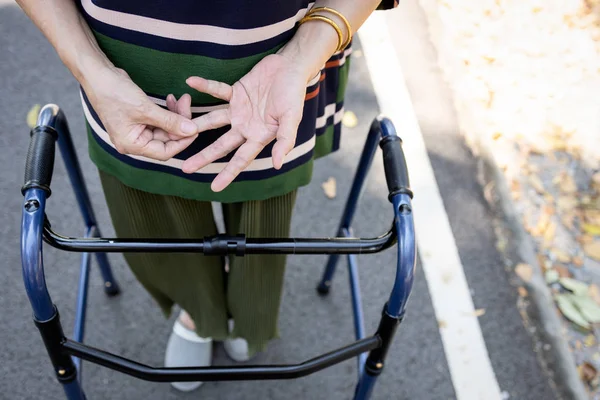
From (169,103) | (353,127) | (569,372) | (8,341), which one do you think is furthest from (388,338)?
(353,127)

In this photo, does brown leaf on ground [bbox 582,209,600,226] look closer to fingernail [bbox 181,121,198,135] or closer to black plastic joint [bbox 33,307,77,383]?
fingernail [bbox 181,121,198,135]

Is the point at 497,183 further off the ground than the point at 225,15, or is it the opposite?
the point at 225,15

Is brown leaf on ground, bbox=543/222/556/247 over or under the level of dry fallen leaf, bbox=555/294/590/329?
over

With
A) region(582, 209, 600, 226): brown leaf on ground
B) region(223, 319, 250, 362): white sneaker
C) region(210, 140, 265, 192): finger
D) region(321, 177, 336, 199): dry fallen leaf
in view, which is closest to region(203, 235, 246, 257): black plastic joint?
region(210, 140, 265, 192): finger

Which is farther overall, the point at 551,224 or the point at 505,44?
the point at 505,44

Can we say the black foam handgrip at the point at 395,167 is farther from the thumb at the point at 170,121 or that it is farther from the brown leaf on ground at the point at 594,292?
the brown leaf on ground at the point at 594,292

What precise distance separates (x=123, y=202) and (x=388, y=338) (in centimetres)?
73

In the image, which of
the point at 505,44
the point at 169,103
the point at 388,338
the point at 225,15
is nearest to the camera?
the point at 225,15

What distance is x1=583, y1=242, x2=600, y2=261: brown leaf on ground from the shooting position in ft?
8.11

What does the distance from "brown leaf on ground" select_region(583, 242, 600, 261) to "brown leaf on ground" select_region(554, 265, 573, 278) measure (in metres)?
0.14

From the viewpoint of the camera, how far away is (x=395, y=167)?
1.24 m

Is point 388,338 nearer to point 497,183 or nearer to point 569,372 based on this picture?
point 569,372

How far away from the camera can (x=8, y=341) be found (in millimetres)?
2047

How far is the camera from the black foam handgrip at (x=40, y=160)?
112 centimetres
